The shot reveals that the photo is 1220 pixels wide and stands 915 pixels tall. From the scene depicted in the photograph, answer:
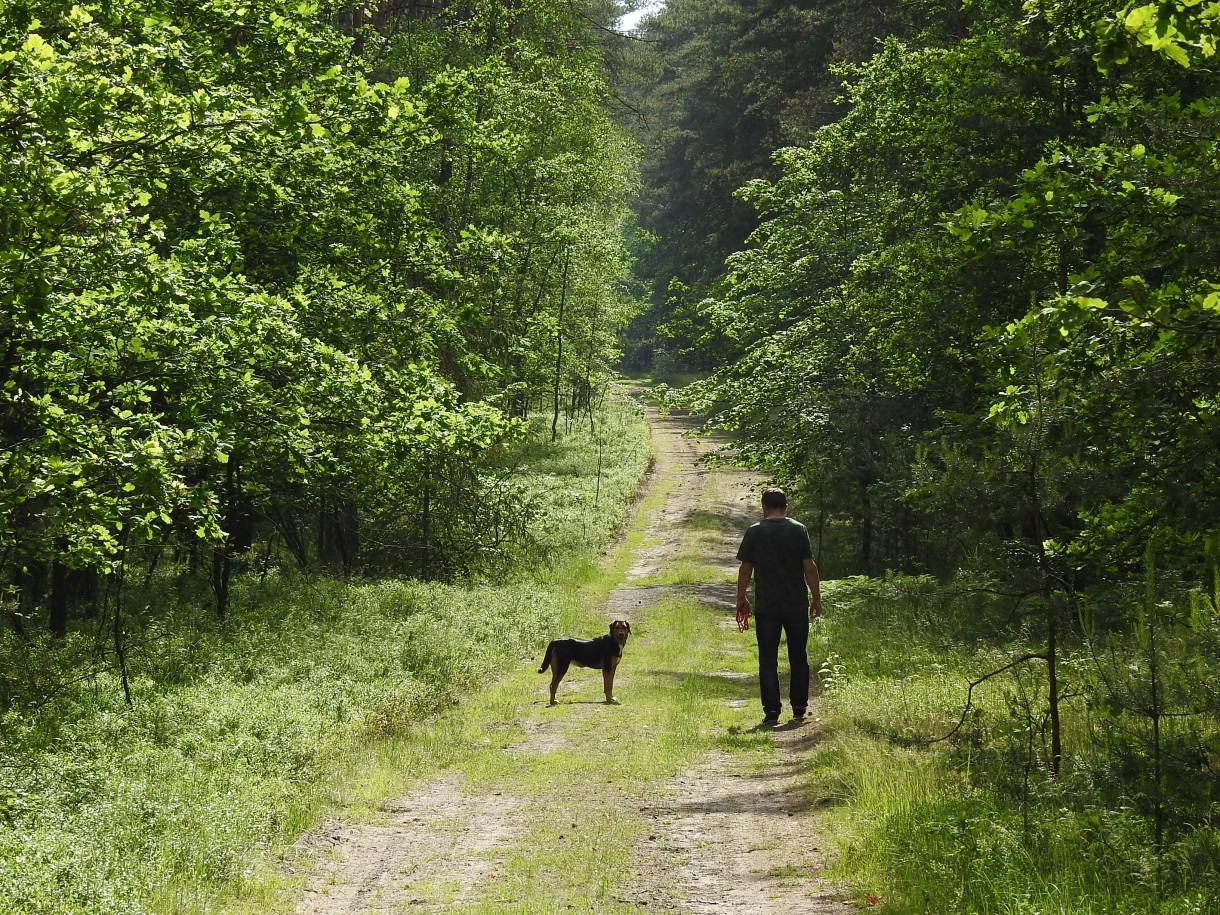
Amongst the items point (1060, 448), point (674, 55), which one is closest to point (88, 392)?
point (1060, 448)

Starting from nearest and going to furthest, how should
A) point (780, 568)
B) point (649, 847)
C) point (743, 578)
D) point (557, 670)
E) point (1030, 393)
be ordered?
1. point (649, 847)
2. point (1030, 393)
3. point (780, 568)
4. point (743, 578)
5. point (557, 670)

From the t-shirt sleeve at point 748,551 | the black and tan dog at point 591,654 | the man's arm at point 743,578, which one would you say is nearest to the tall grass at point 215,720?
the black and tan dog at point 591,654

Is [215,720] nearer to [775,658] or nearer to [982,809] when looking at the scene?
[775,658]

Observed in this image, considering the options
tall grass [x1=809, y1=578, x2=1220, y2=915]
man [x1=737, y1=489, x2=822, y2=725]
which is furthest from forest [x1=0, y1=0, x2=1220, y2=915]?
man [x1=737, y1=489, x2=822, y2=725]

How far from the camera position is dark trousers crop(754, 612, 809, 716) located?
10.6 metres

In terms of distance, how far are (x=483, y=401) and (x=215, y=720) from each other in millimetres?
8866

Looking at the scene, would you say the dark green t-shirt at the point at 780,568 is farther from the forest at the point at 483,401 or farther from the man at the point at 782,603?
the forest at the point at 483,401

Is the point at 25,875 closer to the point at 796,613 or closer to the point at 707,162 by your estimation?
the point at 796,613

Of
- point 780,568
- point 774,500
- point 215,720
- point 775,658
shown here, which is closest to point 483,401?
point 774,500

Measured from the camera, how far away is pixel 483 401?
59.0 feet

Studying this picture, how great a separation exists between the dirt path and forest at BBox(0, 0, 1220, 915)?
587 mm

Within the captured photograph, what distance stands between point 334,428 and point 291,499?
2.73m

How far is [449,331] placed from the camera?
17.4 meters

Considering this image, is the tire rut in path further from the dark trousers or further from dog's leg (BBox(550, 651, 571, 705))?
dog's leg (BBox(550, 651, 571, 705))
